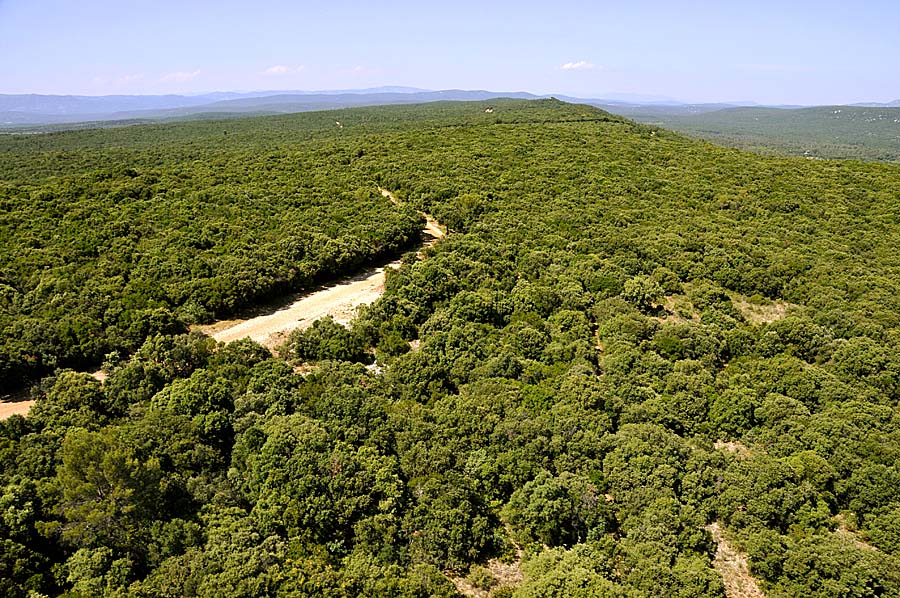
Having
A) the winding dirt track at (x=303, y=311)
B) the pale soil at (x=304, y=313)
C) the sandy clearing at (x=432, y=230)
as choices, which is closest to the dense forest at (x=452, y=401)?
the winding dirt track at (x=303, y=311)

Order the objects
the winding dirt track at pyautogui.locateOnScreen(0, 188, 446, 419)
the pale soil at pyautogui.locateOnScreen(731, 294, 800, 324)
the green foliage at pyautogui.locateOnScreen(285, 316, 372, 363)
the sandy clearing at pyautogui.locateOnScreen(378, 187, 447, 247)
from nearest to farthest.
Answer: the green foliage at pyautogui.locateOnScreen(285, 316, 372, 363) → the winding dirt track at pyautogui.locateOnScreen(0, 188, 446, 419) → the pale soil at pyautogui.locateOnScreen(731, 294, 800, 324) → the sandy clearing at pyautogui.locateOnScreen(378, 187, 447, 247)

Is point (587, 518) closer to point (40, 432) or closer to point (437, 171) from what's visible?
point (40, 432)

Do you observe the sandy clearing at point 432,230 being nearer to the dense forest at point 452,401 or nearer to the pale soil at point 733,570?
the dense forest at point 452,401

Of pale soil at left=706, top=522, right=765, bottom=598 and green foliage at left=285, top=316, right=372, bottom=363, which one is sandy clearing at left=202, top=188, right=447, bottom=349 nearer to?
green foliage at left=285, top=316, right=372, bottom=363

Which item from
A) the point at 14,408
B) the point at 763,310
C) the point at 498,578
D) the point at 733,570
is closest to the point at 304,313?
the point at 14,408

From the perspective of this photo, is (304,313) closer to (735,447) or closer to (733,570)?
(735,447)

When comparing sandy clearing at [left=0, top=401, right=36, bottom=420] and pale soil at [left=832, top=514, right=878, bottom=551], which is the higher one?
sandy clearing at [left=0, top=401, right=36, bottom=420]

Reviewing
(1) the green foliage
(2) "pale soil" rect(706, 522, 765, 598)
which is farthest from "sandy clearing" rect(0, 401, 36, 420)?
(2) "pale soil" rect(706, 522, 765, 598)

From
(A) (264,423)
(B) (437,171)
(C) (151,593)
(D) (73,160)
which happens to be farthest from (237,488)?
(D) (73,160)
